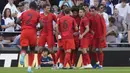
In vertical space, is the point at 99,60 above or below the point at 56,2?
below

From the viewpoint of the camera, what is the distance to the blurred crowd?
22953 mm

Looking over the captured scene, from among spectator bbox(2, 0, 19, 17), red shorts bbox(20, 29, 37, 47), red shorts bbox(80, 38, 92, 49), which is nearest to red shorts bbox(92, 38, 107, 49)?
red shorts bbox(80, 38, 92, 49)

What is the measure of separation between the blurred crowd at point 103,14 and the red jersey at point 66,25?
7.43ft

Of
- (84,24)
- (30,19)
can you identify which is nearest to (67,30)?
(84,24)

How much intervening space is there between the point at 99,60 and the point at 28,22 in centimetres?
444

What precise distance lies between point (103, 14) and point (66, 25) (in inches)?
173

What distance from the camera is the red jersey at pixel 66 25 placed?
19.6 metres

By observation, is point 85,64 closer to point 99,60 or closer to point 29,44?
point 99,60

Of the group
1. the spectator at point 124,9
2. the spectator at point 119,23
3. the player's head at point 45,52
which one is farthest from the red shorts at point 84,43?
the spectator at point 124,9

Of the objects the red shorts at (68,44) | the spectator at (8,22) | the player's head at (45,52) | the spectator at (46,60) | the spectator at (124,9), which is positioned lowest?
the spectator at (46,60)

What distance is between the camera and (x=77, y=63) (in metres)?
22.6

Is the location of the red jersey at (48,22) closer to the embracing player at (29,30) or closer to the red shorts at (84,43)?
the red shorts at (84,43)

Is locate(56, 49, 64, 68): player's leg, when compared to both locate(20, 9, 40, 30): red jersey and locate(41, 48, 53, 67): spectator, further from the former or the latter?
locate(20, 9, 40, 30): red jersey

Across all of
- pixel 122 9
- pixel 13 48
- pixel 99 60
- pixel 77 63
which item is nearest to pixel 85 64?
pixel 99 60
